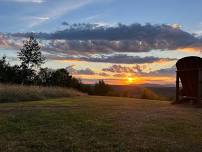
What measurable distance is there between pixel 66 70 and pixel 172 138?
113ft

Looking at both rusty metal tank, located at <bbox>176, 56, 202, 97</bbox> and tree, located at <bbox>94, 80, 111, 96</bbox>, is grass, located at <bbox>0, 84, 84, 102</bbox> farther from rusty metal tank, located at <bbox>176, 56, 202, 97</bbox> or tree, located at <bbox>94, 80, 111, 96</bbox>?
tree, located at <bbox>94, 80, 111, 96</bbox>

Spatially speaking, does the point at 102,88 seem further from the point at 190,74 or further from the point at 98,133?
the point at 98,133

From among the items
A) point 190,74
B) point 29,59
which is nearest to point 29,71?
point 29,59

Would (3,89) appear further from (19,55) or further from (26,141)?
(19,55)

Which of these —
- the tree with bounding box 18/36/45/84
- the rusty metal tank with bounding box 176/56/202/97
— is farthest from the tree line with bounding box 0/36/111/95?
the rusty metal tank with bounding box 176/56/202/97

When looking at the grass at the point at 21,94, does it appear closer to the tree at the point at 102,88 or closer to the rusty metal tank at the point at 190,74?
the rusty metal tank at the point at 190,74

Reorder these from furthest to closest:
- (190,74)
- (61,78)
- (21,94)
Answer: (61,78) < (21,94) < (190,74)

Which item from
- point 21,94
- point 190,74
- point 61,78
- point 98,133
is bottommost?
point 98,133

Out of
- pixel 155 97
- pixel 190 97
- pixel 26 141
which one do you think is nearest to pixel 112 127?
pixel 26 141

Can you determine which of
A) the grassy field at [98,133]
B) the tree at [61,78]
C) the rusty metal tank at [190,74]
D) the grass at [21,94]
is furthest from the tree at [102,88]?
the grassy field at [98,133]

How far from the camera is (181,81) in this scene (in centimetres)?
1872

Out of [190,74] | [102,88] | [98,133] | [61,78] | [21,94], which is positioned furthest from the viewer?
[61,78]

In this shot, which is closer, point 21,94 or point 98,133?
point 98,133

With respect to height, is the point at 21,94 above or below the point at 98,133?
above
